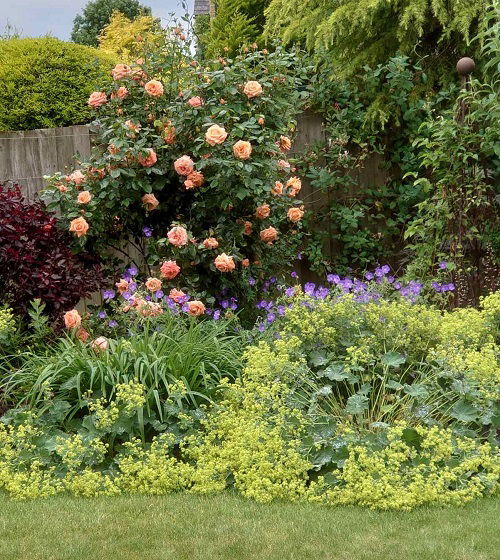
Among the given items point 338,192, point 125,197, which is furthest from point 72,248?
point 338,192

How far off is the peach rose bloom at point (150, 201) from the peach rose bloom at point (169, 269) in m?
0.55

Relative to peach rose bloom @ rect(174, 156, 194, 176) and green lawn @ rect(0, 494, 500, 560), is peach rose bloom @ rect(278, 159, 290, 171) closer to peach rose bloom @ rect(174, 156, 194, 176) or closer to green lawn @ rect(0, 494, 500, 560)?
peach rose bloom @ rect(174, 156, 194, 176)

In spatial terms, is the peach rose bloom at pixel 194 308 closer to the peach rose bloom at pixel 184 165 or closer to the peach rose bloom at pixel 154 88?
the peach rose bloom at pixel 184 165

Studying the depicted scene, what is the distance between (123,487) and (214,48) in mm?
9701

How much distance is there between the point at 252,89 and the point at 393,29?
233cm

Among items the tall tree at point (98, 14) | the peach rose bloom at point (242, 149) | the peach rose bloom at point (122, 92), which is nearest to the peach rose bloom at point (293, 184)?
the peach rose bloom at point (242, 149)

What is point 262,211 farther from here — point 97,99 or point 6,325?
point 6,325

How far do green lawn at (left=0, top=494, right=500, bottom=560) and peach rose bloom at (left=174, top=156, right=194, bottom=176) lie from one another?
2658 millimetres

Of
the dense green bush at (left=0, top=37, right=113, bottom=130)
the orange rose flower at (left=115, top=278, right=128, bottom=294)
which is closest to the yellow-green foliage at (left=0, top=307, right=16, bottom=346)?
the orange rose flower at (left=115, top=278, right=128, bottom=294)

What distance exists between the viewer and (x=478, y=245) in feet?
20.7

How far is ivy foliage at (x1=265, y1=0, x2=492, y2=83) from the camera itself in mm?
6965

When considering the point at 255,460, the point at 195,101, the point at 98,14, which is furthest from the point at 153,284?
the point at 98,14

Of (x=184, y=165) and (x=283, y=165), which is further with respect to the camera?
(x=283, y=165)

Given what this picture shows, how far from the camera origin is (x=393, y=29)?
749 cm
